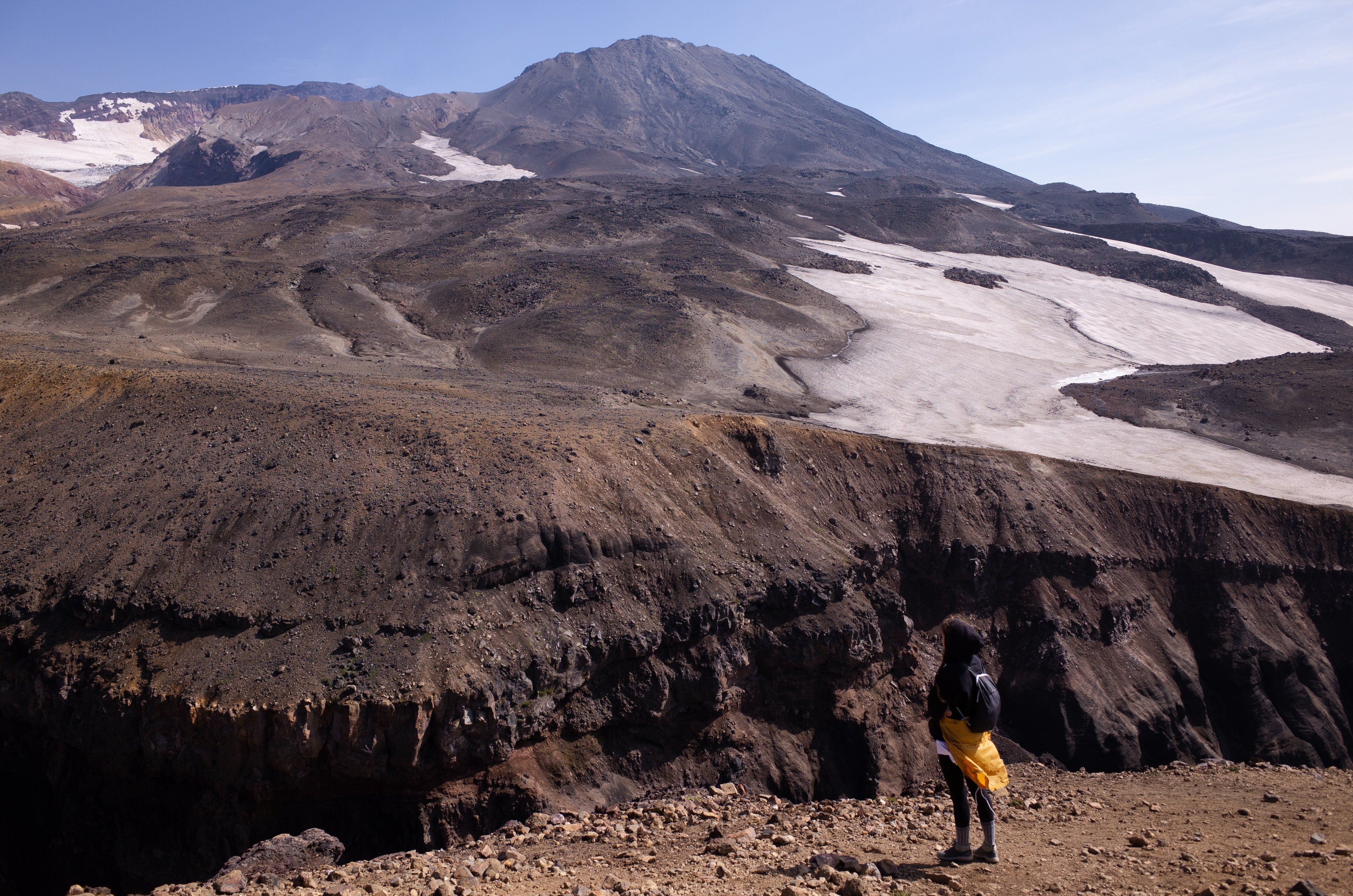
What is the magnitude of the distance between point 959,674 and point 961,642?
265mm

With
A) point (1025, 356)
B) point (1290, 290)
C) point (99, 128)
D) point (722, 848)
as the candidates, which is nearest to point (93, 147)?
point (99, 128)

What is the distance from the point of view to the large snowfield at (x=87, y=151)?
445 ft

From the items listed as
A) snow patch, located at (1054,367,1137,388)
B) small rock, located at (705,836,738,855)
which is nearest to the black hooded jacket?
small rock, located at (705,836,738,855)

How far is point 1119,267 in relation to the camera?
Result: 74812mm

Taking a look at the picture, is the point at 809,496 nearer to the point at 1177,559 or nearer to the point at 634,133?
the point at 1177,559

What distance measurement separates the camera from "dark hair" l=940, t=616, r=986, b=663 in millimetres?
6516

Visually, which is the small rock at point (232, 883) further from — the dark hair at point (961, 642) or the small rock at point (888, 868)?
the dark hair at point (961, 642)

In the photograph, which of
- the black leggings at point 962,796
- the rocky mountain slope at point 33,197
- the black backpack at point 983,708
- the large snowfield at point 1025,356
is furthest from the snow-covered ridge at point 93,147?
the black backpack at point 983,708

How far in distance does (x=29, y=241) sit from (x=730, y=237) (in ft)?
158

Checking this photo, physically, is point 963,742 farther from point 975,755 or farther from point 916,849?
point 916,849

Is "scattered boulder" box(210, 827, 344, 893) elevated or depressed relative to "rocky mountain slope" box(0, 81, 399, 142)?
depressed

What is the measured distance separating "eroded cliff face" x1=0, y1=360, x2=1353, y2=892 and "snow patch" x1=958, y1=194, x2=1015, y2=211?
320 feet

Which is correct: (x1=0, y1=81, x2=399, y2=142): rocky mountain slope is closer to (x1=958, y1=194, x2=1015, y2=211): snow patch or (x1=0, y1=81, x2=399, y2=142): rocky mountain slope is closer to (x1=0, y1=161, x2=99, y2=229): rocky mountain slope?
(x1=0, y1=161, x2=99, y2=229): rocky mountain slope

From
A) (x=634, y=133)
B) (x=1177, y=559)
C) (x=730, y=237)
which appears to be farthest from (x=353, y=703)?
(x=634, y=133)
